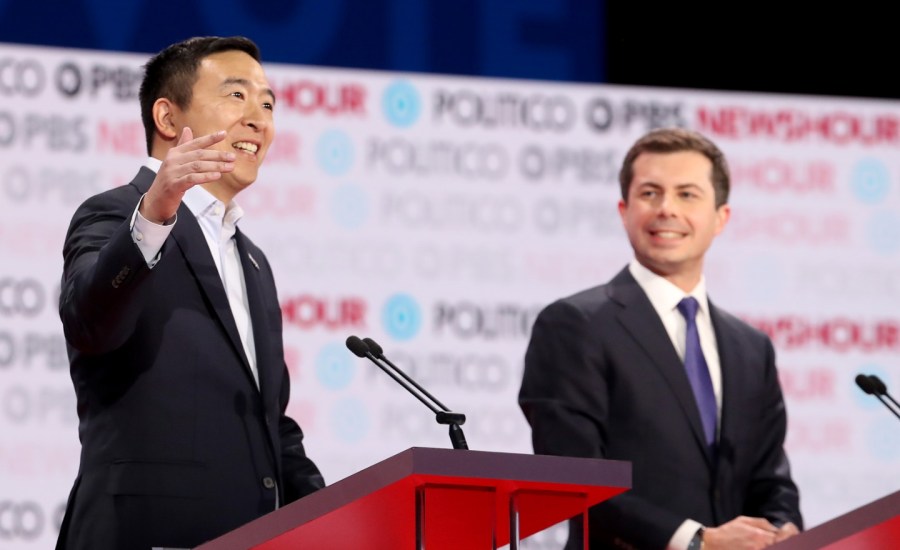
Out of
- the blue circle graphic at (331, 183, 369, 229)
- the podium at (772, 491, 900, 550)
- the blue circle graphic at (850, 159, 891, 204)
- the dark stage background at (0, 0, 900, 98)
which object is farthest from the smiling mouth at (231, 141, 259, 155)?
the blue circle graphic at (850, 159, 891, 204)

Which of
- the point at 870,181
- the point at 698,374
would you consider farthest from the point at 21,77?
the point at 870,181

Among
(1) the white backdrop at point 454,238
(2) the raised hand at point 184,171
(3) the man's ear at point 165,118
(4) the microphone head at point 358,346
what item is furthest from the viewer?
(1) the white backdrop at point 454,238

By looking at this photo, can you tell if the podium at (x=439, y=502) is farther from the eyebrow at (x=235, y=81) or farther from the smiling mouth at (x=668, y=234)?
the smiling mouth at (x=668, y=234)

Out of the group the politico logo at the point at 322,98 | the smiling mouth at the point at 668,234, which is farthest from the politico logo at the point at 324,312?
the smiling mouth at the point at 668,234

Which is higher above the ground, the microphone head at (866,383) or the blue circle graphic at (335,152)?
the blue circle graphic at (335,152)

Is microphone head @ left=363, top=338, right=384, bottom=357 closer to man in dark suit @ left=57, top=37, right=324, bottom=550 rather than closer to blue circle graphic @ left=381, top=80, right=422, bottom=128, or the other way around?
man in dark suit @ left=57, top=37, right=324, bottom=550

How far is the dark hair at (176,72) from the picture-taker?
3535mm

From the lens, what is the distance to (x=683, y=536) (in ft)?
12.1

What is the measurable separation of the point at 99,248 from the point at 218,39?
2.40 feet

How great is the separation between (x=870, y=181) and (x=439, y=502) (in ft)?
11.5

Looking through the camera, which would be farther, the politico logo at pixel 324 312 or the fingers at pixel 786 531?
the politico logo at pixel 324 312

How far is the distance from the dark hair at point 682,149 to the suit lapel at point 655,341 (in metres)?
0.35

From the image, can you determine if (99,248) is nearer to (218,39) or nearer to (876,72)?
(218,39)

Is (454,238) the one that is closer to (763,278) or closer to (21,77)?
(763,278)
